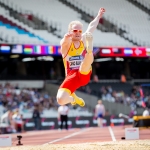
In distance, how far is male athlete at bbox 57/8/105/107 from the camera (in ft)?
27.0

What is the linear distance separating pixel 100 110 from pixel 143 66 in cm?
1391

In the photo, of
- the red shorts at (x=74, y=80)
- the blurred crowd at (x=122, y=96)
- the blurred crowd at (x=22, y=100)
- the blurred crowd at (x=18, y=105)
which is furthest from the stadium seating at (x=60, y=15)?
the red shorts at (x=74, y=80)

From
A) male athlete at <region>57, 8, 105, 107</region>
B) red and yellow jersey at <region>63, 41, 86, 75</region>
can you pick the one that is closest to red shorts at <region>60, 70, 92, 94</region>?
male athlete at <region>57, 8, 105, 107</region>

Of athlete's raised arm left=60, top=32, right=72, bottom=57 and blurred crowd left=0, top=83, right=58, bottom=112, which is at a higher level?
athlete's raised arm left=60, top=32, right=72, bottom=57

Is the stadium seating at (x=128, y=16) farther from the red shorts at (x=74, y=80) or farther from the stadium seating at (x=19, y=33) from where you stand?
the red shorts at (x=74, y=80)

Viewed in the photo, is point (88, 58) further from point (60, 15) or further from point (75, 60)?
point (60, 15)

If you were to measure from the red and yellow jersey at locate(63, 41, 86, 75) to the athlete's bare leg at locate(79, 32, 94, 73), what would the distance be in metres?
0.38

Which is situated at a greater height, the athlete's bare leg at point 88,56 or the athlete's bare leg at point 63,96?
the athlete's bare leg at point 88,56

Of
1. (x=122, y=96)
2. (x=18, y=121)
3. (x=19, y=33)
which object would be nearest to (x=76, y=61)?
(x=18, y=121)

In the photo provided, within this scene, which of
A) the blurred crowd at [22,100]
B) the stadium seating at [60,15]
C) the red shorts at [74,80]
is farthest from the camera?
the stadium seating at [60,15]

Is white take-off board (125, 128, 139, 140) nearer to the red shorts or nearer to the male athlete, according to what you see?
the male athlete

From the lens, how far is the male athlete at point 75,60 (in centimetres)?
824

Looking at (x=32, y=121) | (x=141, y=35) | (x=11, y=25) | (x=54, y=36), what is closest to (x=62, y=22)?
(x=54, y=36)

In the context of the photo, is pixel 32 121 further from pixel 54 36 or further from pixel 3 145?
pixel 3 145
